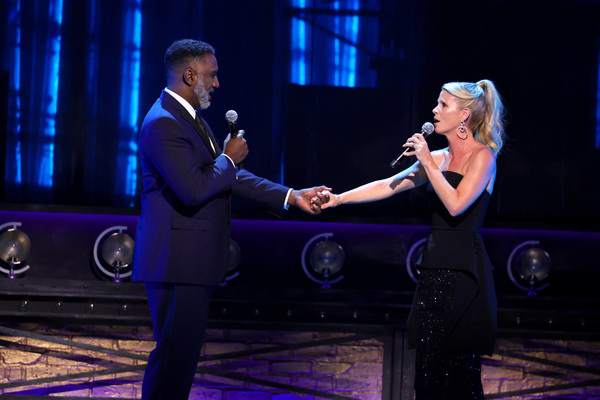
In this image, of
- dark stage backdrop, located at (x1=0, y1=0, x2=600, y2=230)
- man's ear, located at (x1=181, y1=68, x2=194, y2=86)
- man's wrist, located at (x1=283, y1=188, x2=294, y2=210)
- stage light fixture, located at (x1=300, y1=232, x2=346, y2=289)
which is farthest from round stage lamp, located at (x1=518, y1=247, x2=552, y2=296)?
man's ear, located at (x1=181, y1=68, x2=194, y2=86)

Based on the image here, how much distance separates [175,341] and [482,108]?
149 centimetres

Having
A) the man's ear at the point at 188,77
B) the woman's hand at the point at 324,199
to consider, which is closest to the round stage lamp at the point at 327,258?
A: the woman's hand at the point at 324,199

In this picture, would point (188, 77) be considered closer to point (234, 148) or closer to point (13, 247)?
point (234, 148)

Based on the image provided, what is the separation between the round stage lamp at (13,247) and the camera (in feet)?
11.9

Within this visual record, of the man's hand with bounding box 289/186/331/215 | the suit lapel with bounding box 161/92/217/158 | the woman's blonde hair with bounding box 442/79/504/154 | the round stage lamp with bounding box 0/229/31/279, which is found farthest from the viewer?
the round stage lamp with bounding box 0/229/31/279

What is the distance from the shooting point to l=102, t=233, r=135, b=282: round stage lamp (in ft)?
12.1

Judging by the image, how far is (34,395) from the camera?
3.81 metres

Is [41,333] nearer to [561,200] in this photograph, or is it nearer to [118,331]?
[118,331]

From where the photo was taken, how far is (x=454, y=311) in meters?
2.52

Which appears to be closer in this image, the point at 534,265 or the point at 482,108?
the point at 482,108

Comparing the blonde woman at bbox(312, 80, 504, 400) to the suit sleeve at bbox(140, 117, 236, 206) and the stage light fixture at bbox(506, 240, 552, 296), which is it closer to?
the suit sleeve at bbox(140, 117, 236, 206)

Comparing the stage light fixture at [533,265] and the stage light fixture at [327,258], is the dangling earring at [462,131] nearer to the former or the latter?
the stage light fixture at [327,258]

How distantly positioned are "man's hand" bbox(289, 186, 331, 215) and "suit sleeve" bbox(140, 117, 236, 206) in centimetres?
62

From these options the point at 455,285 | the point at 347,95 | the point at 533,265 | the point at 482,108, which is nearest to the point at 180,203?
the point at 455,285
